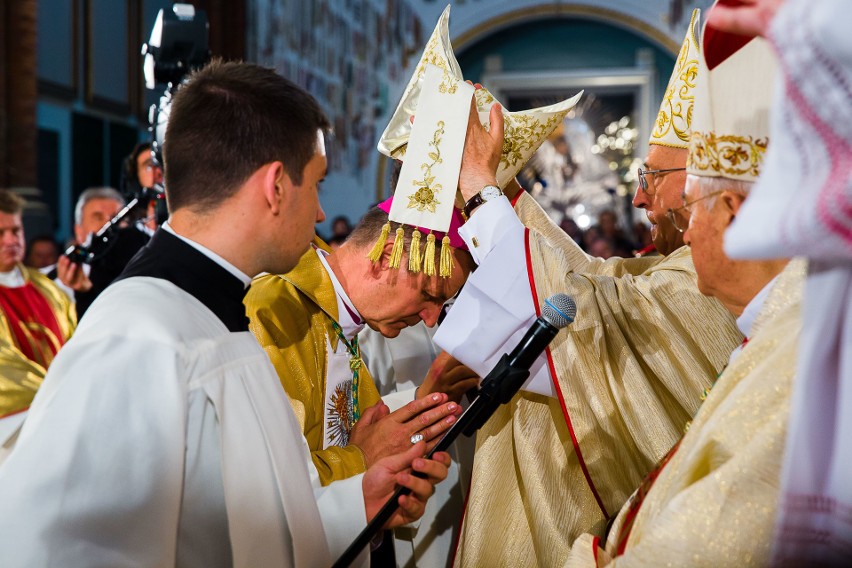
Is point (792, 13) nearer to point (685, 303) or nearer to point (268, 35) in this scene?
point (685, 303)

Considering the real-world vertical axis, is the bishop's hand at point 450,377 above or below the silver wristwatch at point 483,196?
below

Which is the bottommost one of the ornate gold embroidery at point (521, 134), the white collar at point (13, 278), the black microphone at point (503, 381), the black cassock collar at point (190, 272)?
the white collar at point (13, 278)

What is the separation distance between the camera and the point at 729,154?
161cm

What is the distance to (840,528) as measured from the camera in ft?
3.04

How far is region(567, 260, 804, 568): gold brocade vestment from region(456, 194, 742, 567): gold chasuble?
1075 millimetres

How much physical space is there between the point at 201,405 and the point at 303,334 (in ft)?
3.15

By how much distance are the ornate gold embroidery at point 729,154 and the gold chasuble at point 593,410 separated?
0.75 meters

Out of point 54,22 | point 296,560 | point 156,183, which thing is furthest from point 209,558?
point 54,22

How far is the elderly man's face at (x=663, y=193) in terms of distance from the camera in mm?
2590

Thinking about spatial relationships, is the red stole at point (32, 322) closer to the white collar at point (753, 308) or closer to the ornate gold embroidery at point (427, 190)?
the ornate gold embroidery at point (427, 190)

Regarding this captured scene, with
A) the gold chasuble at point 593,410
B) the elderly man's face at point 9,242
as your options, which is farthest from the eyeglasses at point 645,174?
the elderly man's face at point 9,242

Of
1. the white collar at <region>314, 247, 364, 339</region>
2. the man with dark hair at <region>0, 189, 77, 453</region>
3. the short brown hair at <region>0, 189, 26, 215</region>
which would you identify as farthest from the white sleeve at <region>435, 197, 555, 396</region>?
the short brown hair at <region>0, 189, 26, 215</region>

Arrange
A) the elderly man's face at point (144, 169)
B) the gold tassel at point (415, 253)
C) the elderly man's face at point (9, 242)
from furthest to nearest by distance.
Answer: the elderly man's face at point (9, 242) < the elderly man's face at point (144, 169) < the gold tassel at point (415, 253)

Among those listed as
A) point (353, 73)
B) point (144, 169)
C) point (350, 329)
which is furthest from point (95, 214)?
point (353, 73)
